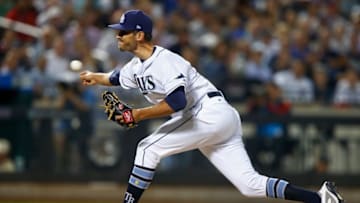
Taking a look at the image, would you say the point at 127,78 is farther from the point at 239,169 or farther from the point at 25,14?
the point at 25,14

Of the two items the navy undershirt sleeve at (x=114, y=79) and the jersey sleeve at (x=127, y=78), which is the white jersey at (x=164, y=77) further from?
the navy undershirt sleeve at (x=114, y=79)

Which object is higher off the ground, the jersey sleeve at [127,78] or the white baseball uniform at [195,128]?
the jersey sleeve at [127,78]

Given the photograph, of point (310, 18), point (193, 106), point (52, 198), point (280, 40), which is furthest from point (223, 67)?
point (193, 106)

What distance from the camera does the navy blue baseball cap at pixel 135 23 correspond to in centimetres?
829

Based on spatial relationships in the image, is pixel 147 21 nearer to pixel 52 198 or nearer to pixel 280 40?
pixel 52 198

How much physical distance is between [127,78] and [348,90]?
20.7 feet

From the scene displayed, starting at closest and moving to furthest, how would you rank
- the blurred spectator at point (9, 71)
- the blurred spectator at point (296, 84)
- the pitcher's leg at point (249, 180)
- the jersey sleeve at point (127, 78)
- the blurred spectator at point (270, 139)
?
the pitcher's leg at point (249, 180) < the jersey sleeve at point (127, 78) < the blurred spectator at point (270, 139) < the blurred spectator at point (9, 71) < the blurred spectator at point (296, 84)

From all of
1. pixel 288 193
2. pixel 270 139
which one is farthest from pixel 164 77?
pixel 270 139

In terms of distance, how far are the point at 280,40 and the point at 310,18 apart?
1156 millimetres

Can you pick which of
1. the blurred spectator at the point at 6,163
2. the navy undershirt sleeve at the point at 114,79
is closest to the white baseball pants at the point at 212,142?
the navy undershirt sleeve at the point at 114,79

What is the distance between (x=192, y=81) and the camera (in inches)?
340

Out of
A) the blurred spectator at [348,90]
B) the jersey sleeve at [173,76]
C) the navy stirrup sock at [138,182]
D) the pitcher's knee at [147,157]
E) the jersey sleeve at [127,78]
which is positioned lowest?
the navy stirrup sock at [138,182]

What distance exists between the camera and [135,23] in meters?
8.30

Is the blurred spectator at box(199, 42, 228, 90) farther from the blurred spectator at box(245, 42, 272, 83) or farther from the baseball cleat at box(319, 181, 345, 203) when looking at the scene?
the baseball cleat at box(319, 181, 345, 203)
